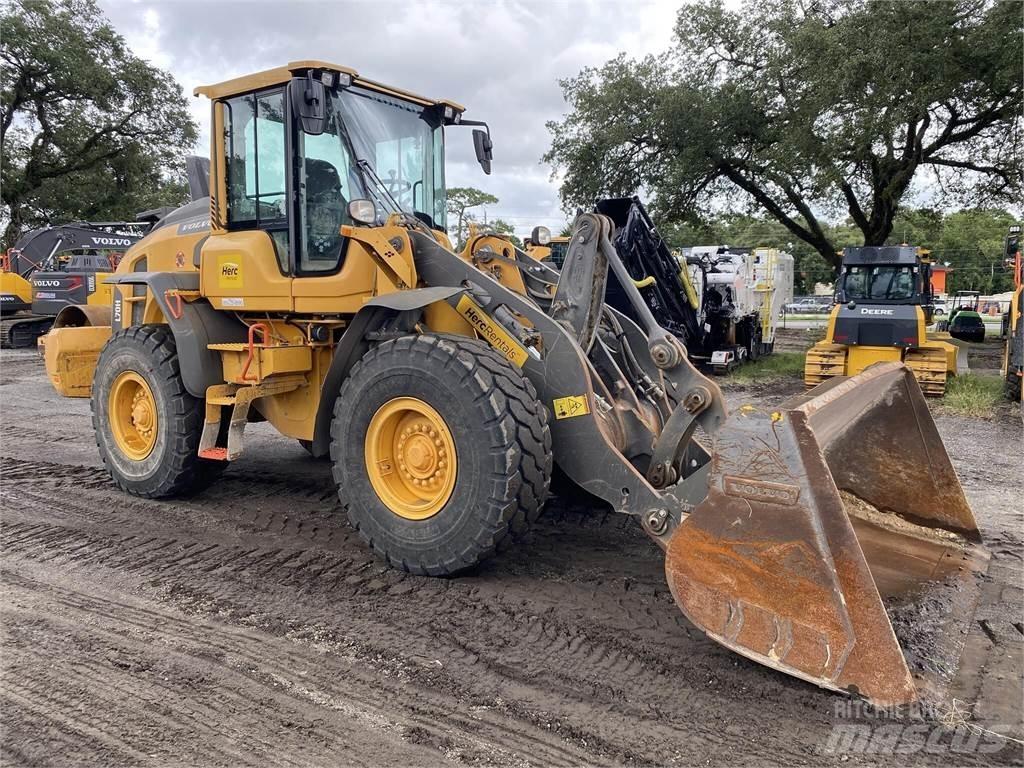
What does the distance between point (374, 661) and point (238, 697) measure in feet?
1.74

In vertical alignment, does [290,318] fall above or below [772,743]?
above

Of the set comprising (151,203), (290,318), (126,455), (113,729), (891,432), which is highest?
(151,203)

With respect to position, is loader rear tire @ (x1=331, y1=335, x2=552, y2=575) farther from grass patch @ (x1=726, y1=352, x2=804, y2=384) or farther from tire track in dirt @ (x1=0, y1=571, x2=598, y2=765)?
grass patch @ (x1=726, y1=352, x2=804, y2=384)

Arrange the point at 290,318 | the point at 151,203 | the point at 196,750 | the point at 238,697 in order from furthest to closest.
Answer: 1. the point at 151,203
2. the point at 290,318
3. the point at 238,697
4. the point at 196,750

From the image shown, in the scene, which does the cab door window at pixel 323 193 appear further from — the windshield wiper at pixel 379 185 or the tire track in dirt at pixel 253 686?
the tire track in dirt at pixel 253 686

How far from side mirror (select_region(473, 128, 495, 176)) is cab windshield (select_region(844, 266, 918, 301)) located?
8.99 meters

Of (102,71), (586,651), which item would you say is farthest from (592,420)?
(102,71)

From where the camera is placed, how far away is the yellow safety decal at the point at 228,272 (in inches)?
189

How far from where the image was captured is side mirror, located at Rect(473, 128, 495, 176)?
5.62 meters

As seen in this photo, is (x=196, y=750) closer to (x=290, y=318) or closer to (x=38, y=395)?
(x=290, y=318)

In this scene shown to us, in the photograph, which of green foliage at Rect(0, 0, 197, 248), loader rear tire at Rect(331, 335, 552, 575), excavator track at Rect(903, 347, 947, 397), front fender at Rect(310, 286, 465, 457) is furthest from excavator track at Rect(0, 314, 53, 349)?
excavator track at Rect(903, 347, 947, 397)

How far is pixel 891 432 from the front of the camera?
419 cm

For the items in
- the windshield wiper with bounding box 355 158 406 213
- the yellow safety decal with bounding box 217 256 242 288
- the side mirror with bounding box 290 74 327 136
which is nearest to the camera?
the side mirror with bounding box 290 74 327 136

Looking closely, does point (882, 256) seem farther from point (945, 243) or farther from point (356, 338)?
point (945, 243)
